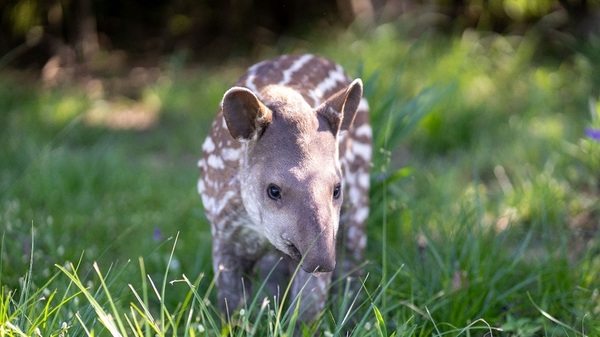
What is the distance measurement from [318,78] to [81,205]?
1.84 m

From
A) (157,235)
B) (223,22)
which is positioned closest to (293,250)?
(157,235)

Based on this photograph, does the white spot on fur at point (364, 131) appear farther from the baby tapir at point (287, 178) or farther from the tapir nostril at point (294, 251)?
the tapir nostril at point (294, 251)

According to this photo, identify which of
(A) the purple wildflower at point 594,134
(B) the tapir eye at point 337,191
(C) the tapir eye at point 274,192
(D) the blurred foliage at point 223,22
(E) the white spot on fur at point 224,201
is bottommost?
(D) the blurred foliage at point 223,22

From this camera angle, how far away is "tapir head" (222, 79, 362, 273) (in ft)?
9.66

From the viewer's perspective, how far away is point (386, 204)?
438 cm

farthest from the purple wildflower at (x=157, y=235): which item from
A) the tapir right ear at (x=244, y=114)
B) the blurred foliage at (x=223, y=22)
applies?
the blurred foliage at (x=223, y=22)

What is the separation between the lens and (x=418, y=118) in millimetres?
4664

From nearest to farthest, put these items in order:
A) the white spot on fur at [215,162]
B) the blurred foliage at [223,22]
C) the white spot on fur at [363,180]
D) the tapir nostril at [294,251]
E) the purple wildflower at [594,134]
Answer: the tapir nostril at [294,251] < the white spot on fur at [215,162] < the white spot on fur at [363,180] < the purple wildflower at [594,134] < the blurred foliage at [223,22]

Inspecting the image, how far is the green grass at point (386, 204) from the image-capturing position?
11.3ft

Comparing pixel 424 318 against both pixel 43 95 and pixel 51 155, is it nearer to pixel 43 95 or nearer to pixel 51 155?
pixel 51 155

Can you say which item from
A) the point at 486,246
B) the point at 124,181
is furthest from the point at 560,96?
the point at 124,181

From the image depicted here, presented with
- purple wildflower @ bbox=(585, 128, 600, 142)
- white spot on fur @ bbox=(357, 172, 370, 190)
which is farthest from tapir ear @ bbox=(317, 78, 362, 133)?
purple wildflower @ bbox=(585, 128, 600, 142)

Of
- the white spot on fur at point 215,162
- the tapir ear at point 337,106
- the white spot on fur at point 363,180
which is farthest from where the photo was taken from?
the white spot on fur at point 363,180

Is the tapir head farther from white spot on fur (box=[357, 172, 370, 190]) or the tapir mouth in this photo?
white spot on fur (box=[357, 172, 370, 190])
